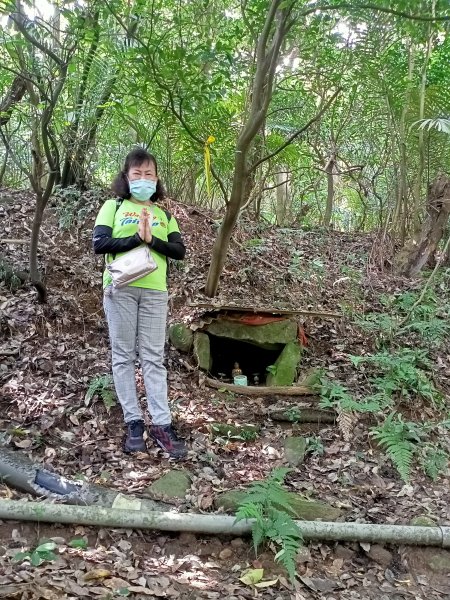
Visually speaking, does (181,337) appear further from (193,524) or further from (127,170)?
(193,524)

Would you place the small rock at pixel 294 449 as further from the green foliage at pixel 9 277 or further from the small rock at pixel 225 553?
the green foliage at pixel 9 277

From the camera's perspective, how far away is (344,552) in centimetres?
314

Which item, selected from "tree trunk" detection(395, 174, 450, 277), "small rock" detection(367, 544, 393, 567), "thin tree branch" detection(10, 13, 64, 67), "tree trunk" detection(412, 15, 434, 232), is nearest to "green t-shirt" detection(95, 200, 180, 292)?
"thin tree branch" detection(10, 13, 64, 67)

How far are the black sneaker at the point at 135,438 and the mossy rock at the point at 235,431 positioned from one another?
624 millimetres

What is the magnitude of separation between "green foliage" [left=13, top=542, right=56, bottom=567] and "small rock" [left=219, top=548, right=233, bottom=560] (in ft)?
2.95

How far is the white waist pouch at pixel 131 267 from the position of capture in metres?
3.56

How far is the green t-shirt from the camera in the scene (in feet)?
12.1

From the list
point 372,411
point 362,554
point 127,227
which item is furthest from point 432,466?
point 127,227

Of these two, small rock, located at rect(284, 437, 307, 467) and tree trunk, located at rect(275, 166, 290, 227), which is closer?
small rock, located at rect(284, 437, 307, 467)

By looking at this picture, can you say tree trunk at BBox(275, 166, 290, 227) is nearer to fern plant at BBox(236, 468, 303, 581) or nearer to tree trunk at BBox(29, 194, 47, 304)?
tree trunk at BBox(29, 194, 47, 304)

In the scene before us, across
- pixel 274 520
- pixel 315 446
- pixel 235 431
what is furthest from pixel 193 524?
pixel 315 446

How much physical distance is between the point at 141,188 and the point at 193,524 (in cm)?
218

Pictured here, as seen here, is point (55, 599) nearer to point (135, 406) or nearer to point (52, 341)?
point (135, 406)

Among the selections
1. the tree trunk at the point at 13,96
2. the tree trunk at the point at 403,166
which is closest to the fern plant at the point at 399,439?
the tree trunk at the point at 403,166
